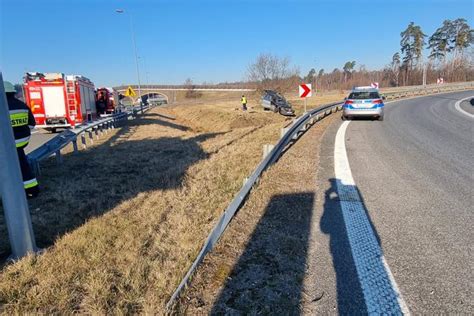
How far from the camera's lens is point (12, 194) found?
3348 millimetres

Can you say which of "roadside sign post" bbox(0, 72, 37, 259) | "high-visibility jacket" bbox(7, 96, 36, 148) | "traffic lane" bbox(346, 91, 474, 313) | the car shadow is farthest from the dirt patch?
"high-visibility jacket" bbox(7, 96, 36, 148)

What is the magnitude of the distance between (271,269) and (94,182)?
493cm

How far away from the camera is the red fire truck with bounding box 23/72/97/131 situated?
17.7m

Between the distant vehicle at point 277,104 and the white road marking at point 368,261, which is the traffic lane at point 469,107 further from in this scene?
the white road marking at point 368,261

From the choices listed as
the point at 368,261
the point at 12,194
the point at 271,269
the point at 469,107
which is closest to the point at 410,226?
the point at 368,261

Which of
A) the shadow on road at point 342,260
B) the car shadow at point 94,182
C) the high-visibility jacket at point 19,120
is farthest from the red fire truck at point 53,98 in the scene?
the shadow on road at point 342,260

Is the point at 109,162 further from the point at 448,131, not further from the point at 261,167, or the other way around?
the point at 448,131

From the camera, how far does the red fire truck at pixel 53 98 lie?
17688 millimetres

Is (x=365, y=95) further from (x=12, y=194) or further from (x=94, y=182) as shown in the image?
(x=12, y=194)

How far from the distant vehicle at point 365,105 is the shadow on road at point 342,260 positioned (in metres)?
11.0

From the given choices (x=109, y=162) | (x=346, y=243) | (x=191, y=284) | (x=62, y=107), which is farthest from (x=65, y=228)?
(x=62, y=107)

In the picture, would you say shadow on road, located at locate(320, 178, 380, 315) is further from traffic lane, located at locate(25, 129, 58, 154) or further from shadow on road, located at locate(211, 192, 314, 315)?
traffic lane, located at locate(25, 129, 58, 154)

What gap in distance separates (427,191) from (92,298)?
4.97m

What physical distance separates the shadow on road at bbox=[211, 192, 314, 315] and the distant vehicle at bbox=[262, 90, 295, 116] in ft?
73.4
